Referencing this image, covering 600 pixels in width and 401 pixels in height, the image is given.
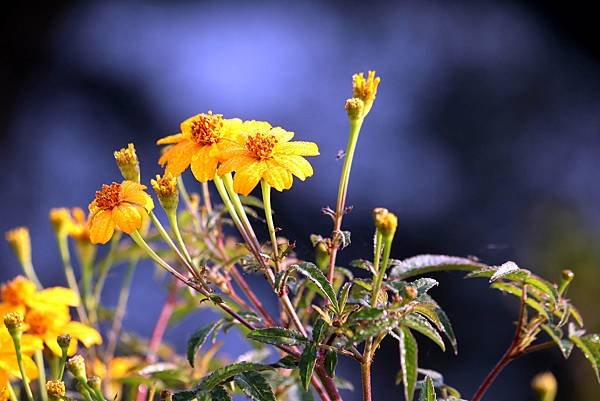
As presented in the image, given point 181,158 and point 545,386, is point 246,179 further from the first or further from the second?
point 545,386

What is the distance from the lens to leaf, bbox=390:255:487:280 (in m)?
0.72

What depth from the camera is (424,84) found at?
354cm

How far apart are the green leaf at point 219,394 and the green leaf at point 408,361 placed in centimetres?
14

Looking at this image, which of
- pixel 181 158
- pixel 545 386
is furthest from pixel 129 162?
pixel 545 386

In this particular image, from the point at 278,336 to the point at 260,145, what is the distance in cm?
16

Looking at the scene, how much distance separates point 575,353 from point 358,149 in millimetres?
1233

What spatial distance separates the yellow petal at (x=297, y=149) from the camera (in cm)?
69

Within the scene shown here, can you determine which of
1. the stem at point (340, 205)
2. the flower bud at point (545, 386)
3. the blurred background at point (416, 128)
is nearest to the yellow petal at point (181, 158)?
the stem at point (340, 205)

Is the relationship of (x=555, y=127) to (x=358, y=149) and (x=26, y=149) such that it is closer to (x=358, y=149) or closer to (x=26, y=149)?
(x=358, y=149)

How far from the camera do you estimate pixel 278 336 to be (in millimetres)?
610

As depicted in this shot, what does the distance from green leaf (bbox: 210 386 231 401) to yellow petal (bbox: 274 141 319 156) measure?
20 centimetres

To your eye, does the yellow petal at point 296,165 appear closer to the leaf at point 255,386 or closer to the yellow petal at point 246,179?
the yellow petal at point 246,179

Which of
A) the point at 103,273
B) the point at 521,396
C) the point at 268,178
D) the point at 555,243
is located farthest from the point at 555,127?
the point at 268,178

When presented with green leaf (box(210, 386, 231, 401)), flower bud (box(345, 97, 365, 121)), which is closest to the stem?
flower bud (box(345, 97, 365, 121))
